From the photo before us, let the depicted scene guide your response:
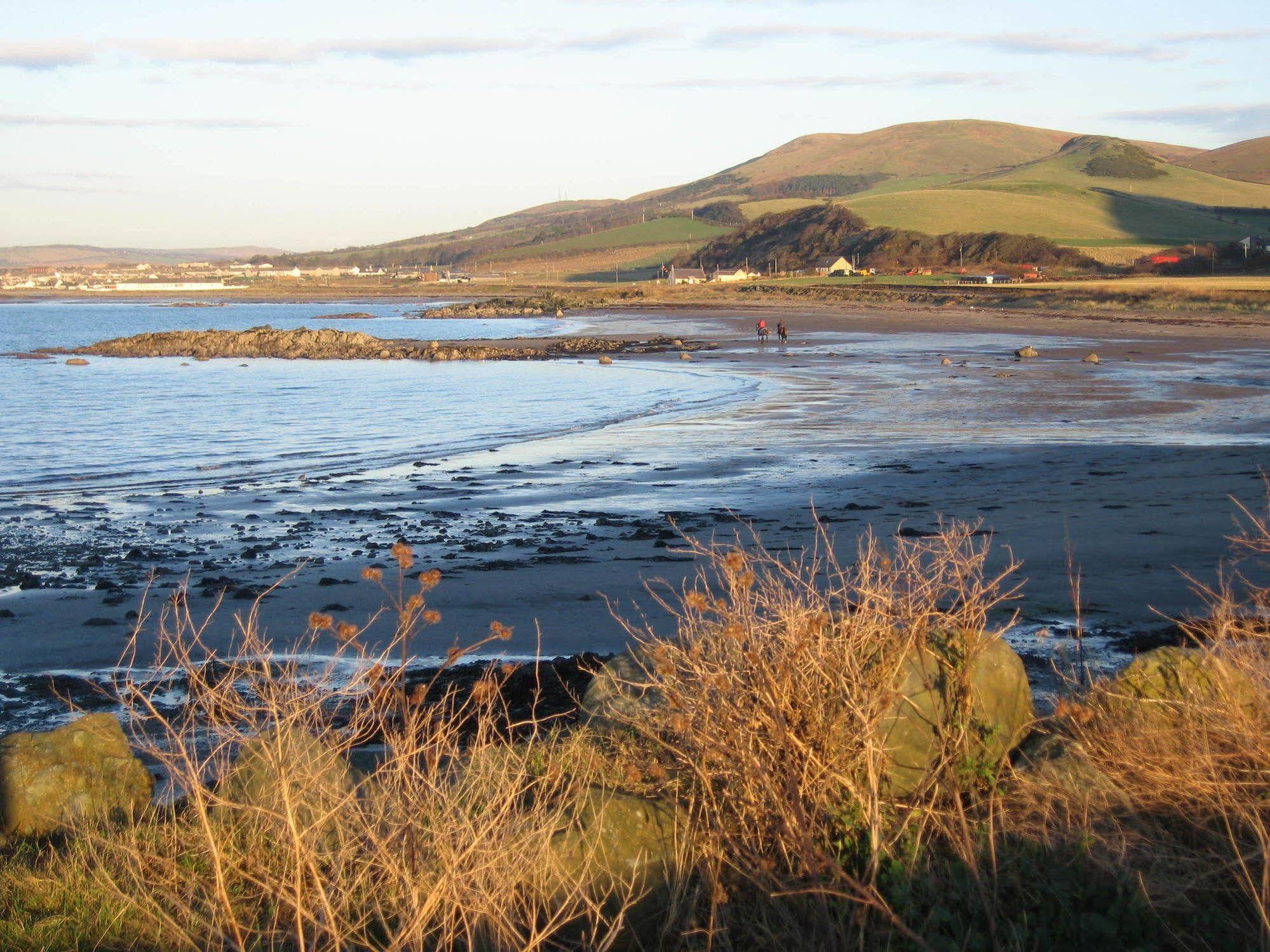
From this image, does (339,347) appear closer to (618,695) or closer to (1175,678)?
(618,695)

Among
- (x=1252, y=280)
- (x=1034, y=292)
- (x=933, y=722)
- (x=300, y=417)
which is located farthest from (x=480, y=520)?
(x=1252, y=280)

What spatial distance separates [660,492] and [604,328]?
2031 inches

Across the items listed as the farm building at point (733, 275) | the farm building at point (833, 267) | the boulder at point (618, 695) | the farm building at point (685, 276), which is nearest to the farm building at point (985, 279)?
the farm building at point (833, 267)

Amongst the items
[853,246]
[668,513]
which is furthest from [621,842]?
[853,246]

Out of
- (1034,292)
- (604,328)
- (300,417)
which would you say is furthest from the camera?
(1034,292)

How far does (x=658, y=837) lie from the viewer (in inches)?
168

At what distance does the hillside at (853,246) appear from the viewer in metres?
120

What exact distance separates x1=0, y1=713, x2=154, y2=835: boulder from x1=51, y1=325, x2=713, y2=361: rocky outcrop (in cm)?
4323

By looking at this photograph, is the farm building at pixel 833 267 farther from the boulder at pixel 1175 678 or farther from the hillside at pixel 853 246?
the boulder at pixel 1175 678

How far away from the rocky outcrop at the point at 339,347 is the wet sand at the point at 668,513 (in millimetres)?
23022

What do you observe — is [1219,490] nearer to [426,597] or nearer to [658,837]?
[426,597]

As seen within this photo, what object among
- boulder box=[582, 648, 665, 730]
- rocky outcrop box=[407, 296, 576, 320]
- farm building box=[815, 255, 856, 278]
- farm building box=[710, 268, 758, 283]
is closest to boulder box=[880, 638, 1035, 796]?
boulder box=[582, 648, 665, 730]

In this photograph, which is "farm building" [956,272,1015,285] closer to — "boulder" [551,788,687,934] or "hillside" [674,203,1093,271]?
"hillside" [674,203,1093,271]

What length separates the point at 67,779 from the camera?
5.47 meters
